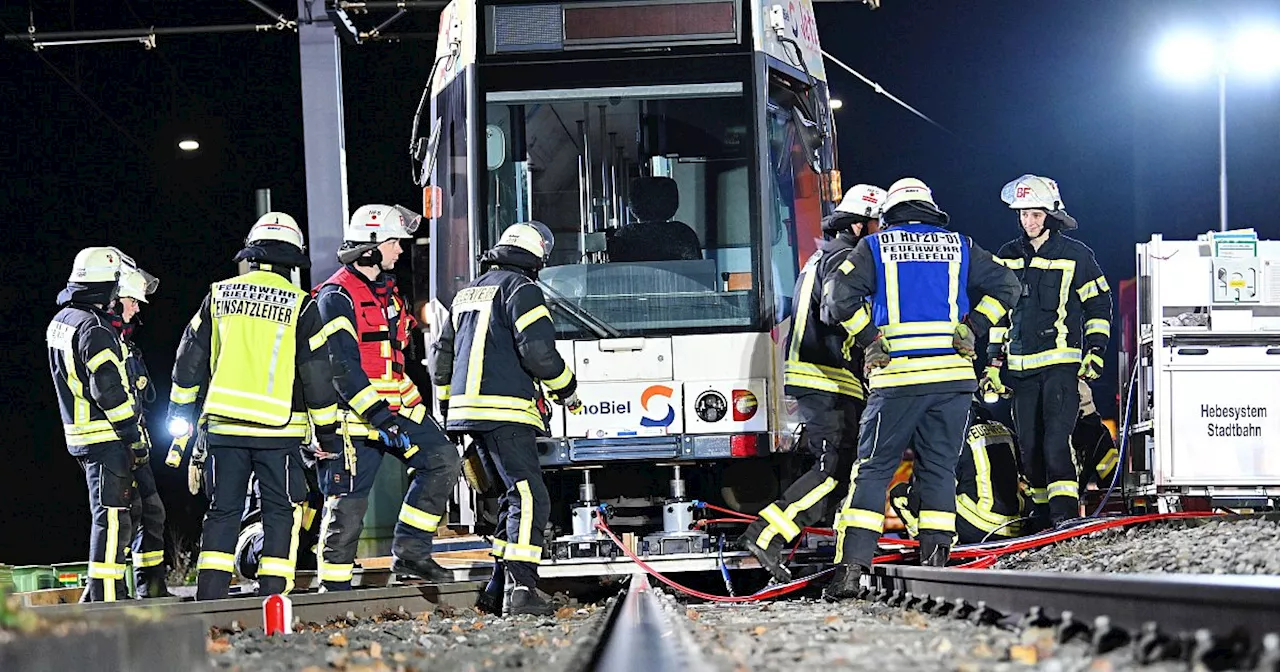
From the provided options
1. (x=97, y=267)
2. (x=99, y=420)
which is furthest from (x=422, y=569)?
(x=97, y=267)

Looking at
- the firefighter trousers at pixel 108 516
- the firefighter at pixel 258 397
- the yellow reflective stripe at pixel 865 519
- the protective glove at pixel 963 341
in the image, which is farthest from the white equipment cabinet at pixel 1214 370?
the firefighter trousers at pixel 108 516

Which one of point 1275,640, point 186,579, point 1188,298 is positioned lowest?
point 186,579

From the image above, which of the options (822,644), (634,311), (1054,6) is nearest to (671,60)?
(634,311)

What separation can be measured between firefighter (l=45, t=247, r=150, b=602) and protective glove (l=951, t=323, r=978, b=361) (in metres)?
4.74

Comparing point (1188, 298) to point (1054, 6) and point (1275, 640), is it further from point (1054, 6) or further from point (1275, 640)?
point (1054, 6)

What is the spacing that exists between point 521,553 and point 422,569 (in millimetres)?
1118

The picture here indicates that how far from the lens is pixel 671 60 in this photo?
31.1ft

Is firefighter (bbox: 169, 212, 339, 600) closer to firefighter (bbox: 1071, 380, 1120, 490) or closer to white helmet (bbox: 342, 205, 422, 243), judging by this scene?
white helmet (bbox: 342, 205, 422, 243)

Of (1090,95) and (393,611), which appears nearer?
(393,611)

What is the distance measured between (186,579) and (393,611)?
749 cm

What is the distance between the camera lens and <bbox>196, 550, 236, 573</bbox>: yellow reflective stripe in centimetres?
761

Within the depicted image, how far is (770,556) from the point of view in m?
8.45

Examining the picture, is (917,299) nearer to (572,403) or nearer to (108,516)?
(572,403)

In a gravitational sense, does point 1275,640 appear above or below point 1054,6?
below
